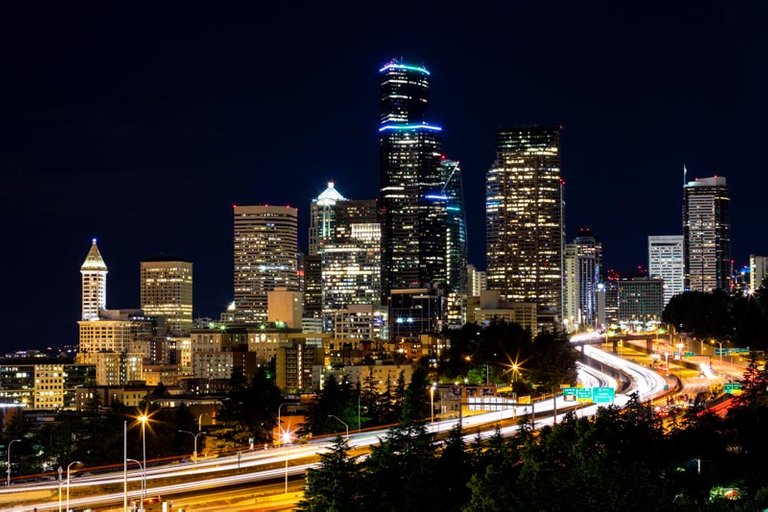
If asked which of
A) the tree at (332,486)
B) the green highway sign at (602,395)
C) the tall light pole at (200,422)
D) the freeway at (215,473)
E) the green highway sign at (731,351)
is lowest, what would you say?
the tall light pole at (200,422)

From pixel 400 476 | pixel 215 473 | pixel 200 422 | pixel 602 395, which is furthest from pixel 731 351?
pixel 400 476

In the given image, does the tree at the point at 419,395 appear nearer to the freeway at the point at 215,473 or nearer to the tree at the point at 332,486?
the freeway at the point at 215,473

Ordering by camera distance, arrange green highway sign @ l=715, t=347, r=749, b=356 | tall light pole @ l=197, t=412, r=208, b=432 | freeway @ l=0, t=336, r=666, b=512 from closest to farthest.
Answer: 1. freeway @ l=0, t=336, r=666, b=512
2. tall light pole @ l=197, t=412, r=208, b=432
3. green highway sign @ l=715, t=347, r=749, b=356

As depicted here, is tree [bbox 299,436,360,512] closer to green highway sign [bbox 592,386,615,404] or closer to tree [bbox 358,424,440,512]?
tree [bbox 358,424,440,512]

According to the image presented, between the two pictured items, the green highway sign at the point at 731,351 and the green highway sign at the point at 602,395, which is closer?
the green highway sign at the point at 602,395

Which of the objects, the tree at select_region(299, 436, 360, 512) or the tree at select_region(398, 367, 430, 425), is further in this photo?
the tree at select_region(398, 367, 430, 425)

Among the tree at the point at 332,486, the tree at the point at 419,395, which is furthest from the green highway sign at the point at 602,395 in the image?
the tree at the point at 332,486

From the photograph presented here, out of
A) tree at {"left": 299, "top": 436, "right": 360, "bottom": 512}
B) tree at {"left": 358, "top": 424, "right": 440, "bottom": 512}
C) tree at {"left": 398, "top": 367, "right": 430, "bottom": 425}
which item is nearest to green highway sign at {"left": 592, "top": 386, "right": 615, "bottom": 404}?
tree at {"left": 398, "top": 367, "right": 430, "bottom": 425}

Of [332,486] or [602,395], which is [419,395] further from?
[332,486]

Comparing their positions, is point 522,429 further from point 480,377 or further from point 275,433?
point 480,377

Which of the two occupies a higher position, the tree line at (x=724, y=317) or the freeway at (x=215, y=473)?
the tree line at (x=724, y=317)

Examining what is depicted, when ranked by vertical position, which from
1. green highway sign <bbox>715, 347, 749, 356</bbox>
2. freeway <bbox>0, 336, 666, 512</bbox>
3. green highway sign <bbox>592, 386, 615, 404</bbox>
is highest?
green highway sign <bbox>715, 347, 749, 356</bbox>

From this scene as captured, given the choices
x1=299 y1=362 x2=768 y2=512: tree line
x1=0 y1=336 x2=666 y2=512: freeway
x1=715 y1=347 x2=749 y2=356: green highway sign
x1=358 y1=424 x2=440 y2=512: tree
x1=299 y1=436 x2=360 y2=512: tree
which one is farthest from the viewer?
x1=715 y1=347 x2=749 y2=356: green highway sign

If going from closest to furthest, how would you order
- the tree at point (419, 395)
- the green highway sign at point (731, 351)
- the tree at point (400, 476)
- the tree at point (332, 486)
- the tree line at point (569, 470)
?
the tree line at point (569, 470) < the tree at point (332, 486) < the tree at point (400, 476) < the tree at point (419, 395) < the green highway sign at point (731, 351)
